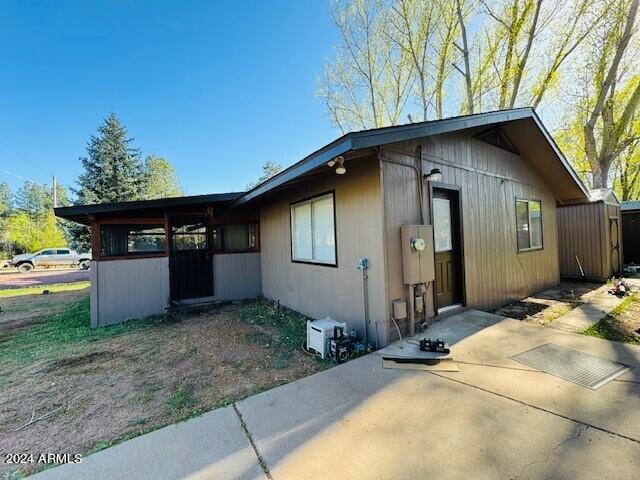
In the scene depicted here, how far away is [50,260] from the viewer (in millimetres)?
19641

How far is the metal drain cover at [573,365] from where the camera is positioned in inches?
104

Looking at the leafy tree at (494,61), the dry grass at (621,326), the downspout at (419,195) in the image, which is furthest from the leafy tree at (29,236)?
the dry grass at (621,326)

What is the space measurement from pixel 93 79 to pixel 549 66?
18.2 metres

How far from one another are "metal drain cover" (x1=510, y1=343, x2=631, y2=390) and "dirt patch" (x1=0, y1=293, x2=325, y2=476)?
233cm

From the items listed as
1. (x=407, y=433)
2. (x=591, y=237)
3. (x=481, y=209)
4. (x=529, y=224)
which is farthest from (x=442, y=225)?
(x=591, y=237)

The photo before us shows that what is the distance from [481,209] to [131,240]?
725 cm

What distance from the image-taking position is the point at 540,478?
1.57 metres

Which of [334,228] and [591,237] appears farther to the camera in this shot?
[591,237]

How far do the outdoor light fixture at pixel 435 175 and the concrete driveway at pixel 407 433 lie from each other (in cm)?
248

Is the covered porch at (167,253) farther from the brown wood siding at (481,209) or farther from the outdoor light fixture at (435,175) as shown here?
the outdoor light fixture at (435,175)

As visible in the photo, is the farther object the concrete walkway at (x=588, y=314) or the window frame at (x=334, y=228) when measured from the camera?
the window frame at (x=334, y=228)

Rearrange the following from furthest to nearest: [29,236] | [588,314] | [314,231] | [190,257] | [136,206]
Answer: [29,236] → [190,257] → [136,206] → [314,231] → [588,314]

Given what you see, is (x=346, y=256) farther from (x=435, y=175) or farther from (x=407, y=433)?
(x=407, y=433)

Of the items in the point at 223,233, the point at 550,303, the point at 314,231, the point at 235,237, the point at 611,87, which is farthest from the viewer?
the point at 611,87
